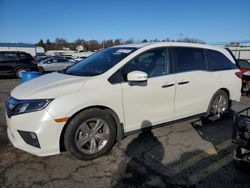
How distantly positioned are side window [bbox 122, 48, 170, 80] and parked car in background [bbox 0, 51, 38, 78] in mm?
12551

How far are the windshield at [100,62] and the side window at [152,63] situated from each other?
191 millimetres

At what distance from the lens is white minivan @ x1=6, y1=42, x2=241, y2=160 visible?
10.3 ft

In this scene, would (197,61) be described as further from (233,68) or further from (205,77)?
(233,68)

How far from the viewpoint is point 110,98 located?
3.48 meters

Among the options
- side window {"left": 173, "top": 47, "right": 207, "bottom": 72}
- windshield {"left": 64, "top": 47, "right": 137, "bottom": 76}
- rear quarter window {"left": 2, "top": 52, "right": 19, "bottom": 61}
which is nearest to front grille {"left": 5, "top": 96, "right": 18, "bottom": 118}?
windshield {"left": 64, "top": 47, "right": 137, "bottom": 76}

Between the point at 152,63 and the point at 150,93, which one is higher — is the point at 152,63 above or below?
above

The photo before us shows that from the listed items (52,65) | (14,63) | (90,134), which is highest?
(14,63)

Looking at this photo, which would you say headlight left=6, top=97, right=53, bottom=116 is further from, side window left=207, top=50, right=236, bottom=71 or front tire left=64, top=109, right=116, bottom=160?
side window left=207, top=50, right=236, bottom=71

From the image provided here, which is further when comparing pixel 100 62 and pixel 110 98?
pixel 100 62

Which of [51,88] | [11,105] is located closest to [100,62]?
[51,88]

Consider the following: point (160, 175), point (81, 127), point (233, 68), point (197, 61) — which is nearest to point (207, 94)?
point (197, 61)

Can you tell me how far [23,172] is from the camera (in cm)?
312

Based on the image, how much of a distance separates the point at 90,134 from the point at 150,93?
46.0 inches

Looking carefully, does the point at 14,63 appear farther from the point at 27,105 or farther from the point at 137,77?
the point at 137,77
